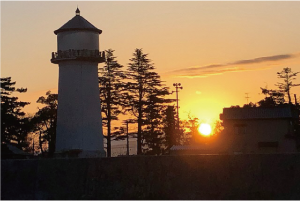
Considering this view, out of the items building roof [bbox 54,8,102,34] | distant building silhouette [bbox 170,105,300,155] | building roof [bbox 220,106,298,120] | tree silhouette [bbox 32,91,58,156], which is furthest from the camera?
tree silhouette [bbox 32,91,58,156]

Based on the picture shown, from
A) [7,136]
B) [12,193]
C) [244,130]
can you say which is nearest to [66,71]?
[7,136]

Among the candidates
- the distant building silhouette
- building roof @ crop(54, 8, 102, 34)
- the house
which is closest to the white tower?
building roof @ crop(54, 8, 102, 34)

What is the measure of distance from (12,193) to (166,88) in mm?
32576

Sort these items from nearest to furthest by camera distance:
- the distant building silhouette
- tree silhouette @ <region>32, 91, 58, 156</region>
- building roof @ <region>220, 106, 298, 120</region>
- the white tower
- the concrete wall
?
the concrete wall → the white tower → the distant building silhouette → building roof @ <region>220, 106, 298, 120</region> → tree silhouette @ <region>32, 91, 58, 156</region>

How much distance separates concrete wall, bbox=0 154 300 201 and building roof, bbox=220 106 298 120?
18.7 meters

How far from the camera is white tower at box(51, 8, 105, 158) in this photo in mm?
48406

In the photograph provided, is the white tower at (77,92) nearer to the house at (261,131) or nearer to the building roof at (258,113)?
the house at (261,131)

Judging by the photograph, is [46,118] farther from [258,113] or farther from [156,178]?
[156,178]

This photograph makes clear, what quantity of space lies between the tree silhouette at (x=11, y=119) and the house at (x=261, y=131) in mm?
15006

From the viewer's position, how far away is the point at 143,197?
32.8 metres

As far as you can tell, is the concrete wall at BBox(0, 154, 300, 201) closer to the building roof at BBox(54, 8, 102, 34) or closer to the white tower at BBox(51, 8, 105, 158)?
the white tower at BBox(51, 8, 105, 158)

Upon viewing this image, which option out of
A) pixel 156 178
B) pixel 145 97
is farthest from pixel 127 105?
pixel 156 178

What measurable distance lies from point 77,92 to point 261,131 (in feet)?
42.2

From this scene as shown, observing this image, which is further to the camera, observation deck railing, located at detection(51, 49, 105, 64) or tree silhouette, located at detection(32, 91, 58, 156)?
tree silhouette, located at detection(32, 91, 58, 156)
